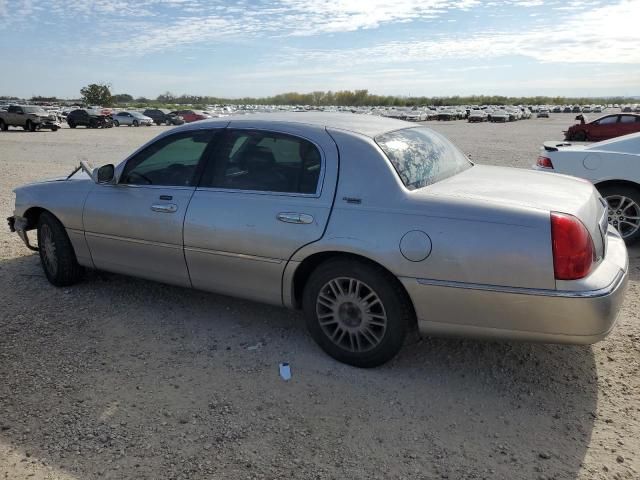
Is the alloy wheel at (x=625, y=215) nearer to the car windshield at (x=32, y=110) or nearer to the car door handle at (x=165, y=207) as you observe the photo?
the car door handle at (x=165, y=207)

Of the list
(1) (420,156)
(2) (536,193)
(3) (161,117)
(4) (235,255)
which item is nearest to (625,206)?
(2) (536,193)

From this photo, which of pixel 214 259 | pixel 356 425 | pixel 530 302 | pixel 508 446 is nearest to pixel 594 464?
pixel 508 446

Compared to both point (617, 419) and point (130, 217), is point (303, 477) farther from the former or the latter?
point (130, 217)

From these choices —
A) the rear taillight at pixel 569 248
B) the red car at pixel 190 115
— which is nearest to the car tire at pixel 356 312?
the rear taillight at pixel 569 248

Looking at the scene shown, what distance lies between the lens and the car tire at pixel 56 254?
4.84 m

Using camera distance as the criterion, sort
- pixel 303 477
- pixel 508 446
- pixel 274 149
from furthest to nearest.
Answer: pixel 274 149 < pixel 508 446 < pixel 303 477

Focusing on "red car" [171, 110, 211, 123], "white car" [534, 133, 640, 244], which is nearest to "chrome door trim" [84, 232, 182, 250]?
"white car" [534, 133, 640, 244]

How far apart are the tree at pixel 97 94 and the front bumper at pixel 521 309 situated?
104 meters

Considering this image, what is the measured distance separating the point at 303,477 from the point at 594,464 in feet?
4.67

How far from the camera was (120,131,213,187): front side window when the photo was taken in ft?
13.5

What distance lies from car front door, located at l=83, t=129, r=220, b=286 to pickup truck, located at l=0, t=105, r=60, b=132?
1210 inches

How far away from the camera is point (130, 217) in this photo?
168 inches

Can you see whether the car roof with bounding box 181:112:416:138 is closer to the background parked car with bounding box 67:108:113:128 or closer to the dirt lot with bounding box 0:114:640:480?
the dirt lot with bounding box 0:114:640:480

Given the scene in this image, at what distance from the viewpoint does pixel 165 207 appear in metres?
4.06
